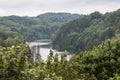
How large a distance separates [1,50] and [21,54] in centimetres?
130

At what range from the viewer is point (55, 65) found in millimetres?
31734

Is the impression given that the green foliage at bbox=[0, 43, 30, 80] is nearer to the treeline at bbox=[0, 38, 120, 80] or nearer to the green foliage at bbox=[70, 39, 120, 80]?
the treeline at bbox=[0, 38, 120, 80]

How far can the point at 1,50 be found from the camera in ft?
63.6

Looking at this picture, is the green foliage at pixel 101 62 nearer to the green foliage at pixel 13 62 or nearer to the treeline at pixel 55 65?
the treeline at pixel 55 65

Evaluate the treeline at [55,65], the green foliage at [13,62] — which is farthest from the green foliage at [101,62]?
the green foliage at [13,62]

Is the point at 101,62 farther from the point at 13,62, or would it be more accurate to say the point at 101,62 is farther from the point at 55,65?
the point at 13,62

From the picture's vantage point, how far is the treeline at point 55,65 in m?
18.9

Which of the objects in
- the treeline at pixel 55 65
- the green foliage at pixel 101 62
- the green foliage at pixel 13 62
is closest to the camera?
the green foliage at pixel 13 62

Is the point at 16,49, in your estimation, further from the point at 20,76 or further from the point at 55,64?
the point at 55,64

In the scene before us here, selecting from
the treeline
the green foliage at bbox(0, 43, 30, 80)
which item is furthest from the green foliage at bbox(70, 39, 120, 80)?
the green foliage at bbox(0, 43, 30, 80)

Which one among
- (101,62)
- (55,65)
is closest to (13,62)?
(55,65)

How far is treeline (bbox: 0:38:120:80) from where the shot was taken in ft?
62.0

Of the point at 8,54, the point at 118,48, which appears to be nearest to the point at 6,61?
the point at 8,54

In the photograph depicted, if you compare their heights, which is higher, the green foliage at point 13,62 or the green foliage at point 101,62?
the green foliage at point 13,62
